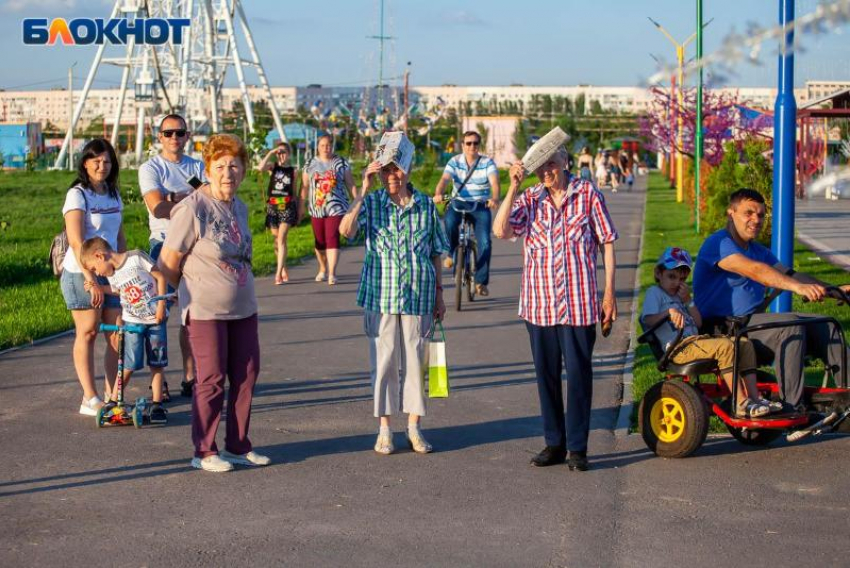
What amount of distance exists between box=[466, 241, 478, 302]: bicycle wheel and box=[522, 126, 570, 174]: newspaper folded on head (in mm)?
7629

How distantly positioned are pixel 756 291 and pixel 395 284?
6.83ft

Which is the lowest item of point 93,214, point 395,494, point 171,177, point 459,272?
point 395,494

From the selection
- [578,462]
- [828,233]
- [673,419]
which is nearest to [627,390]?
[673,419]

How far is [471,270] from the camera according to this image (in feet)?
46.9

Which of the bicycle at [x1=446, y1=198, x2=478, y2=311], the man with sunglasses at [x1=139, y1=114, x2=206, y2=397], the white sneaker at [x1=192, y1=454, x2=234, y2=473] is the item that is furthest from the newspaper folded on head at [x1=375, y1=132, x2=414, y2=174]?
the bicycle at [x1=446, y1=198, x2=478, y2=311]

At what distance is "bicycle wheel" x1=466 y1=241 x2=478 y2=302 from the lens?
14.1 metres

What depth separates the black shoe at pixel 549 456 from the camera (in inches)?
263

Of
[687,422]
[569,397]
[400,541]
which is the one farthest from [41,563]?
[687,422]

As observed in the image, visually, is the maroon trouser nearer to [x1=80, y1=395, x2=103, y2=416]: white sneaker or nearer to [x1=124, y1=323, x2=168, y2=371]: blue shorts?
[x1=124, y1=323, x2=168, y2=371]: blue shorts

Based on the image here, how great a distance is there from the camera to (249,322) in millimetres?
6797

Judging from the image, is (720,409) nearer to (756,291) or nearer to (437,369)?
(756,291)

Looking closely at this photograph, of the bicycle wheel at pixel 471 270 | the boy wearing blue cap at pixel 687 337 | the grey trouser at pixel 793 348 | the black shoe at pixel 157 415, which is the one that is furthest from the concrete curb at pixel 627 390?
the black shoe at pixel 157 415

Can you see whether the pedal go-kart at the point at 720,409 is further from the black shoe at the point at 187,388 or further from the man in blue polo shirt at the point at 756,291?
the black shoe at the point at 187,388

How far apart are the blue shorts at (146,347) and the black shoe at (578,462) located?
9.24 feet
